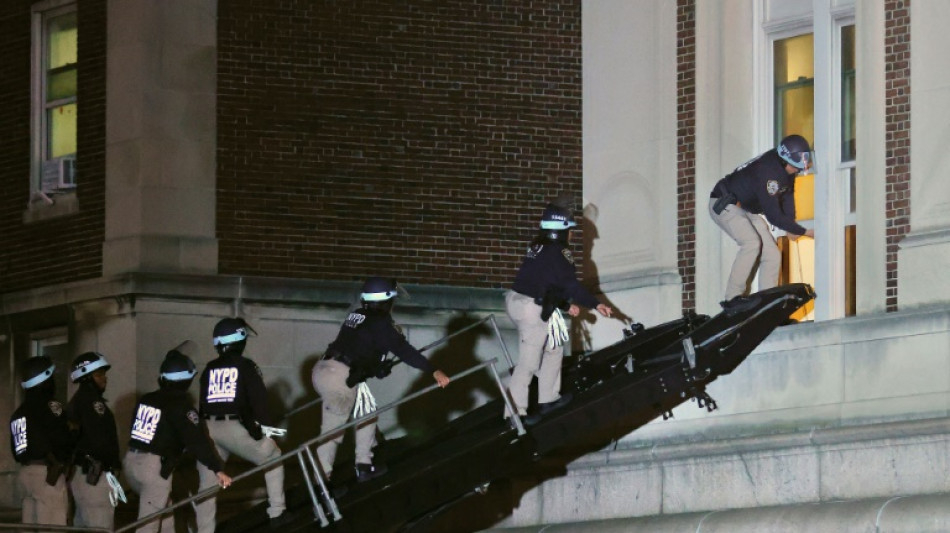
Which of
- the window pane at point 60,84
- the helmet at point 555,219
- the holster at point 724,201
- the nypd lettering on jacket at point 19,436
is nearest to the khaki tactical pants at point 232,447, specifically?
the nypd lettering on jacket at point 19,436

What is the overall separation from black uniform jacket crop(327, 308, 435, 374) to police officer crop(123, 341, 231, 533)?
147cm

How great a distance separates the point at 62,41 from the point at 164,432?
322 inches

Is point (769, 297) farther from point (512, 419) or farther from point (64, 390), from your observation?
point (64, 390)

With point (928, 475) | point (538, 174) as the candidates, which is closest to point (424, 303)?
point (538, 174)

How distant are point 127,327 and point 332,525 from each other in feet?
19.8

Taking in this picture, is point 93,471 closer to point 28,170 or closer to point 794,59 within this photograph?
point 28,170

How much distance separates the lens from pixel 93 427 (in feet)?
66.9

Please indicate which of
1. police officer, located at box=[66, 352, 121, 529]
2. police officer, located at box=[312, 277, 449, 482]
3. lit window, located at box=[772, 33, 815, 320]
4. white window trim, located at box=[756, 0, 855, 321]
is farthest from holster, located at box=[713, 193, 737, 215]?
police officer, located at box=[66, 352, 121, 529]

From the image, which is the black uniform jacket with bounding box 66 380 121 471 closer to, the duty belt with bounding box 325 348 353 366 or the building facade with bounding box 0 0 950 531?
the duty belt with bounding box 325 348 353 366

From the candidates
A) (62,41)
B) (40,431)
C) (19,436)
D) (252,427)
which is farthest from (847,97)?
(62,41)

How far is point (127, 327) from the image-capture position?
77.5 ft

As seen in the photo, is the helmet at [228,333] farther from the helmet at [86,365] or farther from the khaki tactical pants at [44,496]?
the khaki tactical pants at [44,496]

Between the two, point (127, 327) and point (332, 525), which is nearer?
point (332, 525)

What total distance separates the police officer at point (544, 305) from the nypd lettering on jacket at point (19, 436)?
16.0ft
